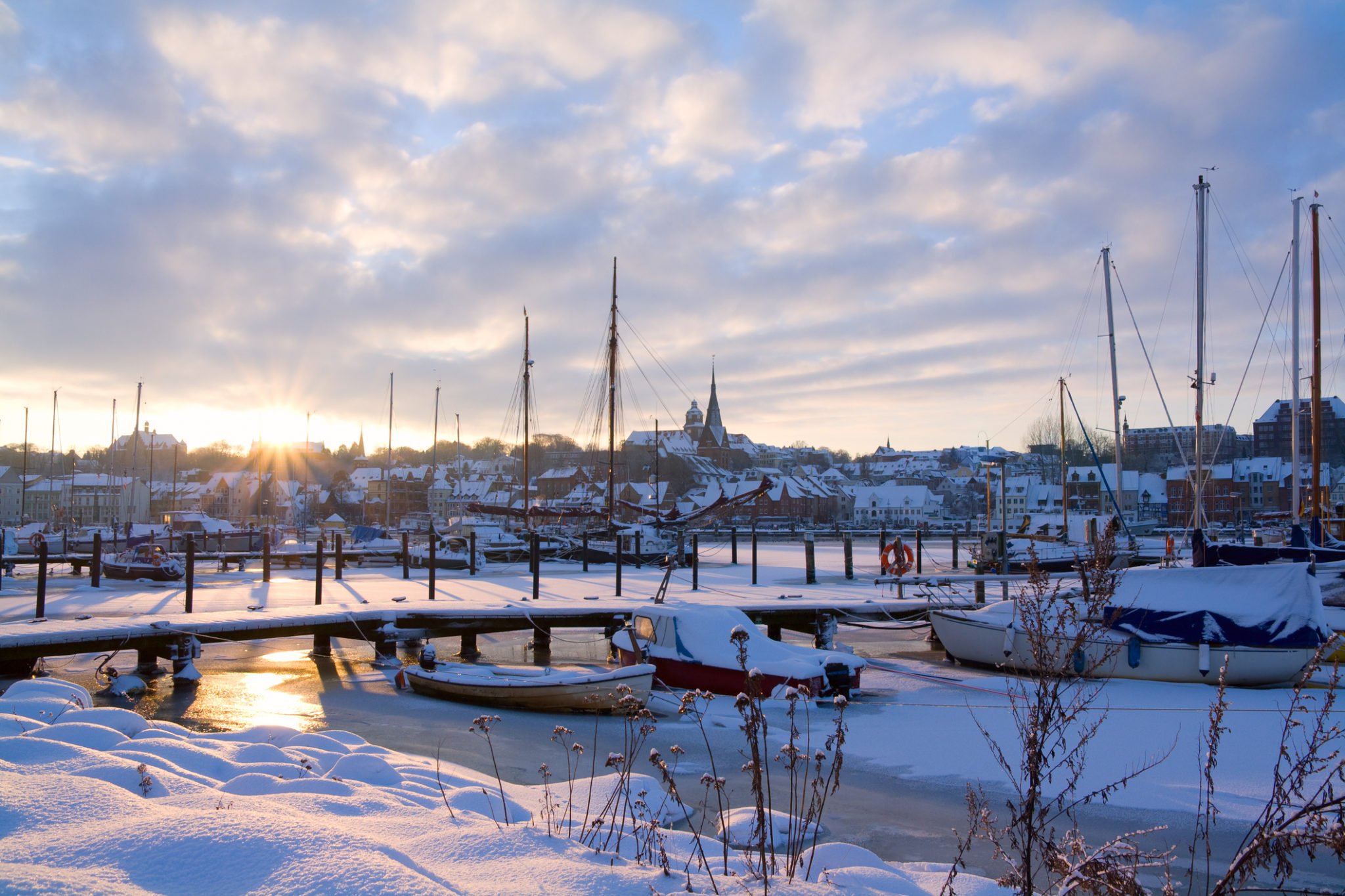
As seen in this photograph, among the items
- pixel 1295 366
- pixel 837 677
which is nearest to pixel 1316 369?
pixel 1295 366

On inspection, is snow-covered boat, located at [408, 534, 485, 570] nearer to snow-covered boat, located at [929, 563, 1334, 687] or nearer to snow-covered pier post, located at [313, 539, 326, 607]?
snow-covered pier post, located at [313, 539, 326, 607]

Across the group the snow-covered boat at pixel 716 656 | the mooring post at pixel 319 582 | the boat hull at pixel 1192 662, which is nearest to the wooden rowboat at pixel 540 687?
the snow-covered boat at pixel 716 656

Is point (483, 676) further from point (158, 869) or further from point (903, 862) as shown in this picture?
point (158, 869)

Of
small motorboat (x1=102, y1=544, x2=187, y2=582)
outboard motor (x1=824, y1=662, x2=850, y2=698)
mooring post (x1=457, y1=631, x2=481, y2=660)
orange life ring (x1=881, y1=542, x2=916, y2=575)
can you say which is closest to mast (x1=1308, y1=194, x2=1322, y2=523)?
orange life ring (x1=881, y1=542, x2=916, y2=575)

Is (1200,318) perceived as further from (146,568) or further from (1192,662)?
(146,568)

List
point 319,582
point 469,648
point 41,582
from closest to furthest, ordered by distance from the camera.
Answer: point 41,582 → point 469,648 → point 319,582

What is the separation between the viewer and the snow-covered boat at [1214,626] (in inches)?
613

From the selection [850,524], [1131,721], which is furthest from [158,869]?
[850,524]

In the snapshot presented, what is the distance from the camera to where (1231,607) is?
52.9ft

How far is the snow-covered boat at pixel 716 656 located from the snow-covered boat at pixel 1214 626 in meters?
3.43

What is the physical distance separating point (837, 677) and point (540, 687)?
195 inches

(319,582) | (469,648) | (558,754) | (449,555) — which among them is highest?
(319,582)

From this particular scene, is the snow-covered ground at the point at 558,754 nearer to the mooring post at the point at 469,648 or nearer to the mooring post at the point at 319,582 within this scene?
the mooring post at the point at 319,582

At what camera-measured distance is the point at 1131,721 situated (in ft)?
43.4
